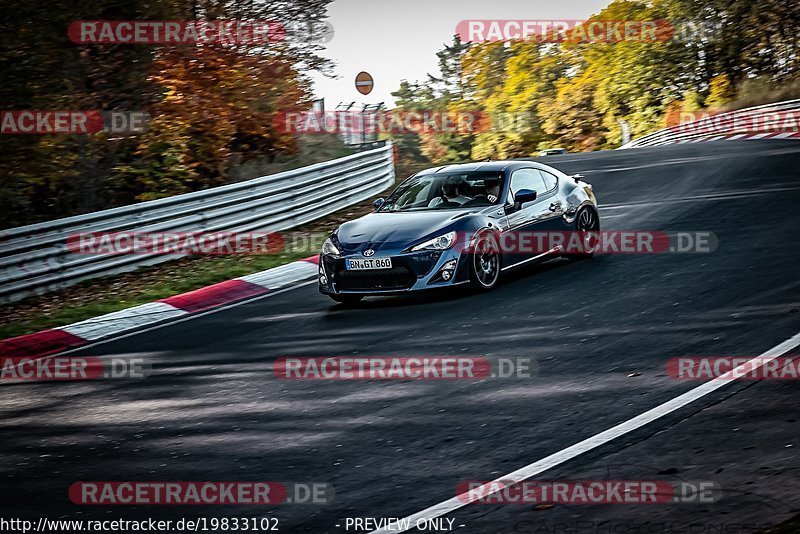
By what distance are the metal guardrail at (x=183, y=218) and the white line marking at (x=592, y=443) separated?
955cm

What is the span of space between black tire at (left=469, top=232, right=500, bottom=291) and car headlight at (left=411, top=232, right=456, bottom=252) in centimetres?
29

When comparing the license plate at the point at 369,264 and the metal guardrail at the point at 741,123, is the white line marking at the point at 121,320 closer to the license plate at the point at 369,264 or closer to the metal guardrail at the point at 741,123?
the license plate at the point at 369,264

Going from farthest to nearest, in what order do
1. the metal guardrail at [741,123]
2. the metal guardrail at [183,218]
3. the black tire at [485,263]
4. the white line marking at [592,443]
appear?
1. the metal guardrail at [741,123]
2. the metal guardrail at [183,218]
3. the black tire at [485,263]
4. the white line marking at [592,443]

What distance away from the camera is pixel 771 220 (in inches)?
525

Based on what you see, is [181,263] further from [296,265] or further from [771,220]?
[771,220]

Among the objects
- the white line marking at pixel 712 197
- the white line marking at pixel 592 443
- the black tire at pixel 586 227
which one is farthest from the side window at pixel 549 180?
the white line marking at pixel 592 443

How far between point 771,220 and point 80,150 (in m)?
11.0

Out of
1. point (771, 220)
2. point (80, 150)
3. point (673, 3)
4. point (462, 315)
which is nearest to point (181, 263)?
point (80, 150)

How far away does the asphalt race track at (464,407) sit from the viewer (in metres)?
5.33

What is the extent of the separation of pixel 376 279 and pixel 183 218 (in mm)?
5803

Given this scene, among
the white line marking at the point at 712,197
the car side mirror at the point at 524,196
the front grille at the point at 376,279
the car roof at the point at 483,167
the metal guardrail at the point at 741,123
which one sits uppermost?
the metal guardrail at the point at 741,123

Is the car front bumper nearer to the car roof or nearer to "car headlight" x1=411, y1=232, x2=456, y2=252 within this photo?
"car headlight" x1=411, y1=232, x2=456, y2=252

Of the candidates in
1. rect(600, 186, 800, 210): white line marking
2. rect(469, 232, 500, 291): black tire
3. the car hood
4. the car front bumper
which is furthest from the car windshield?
rect(600, 186, 800, 210): white line marking

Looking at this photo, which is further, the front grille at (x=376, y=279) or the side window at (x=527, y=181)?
the side window at (x=527, y=181)
